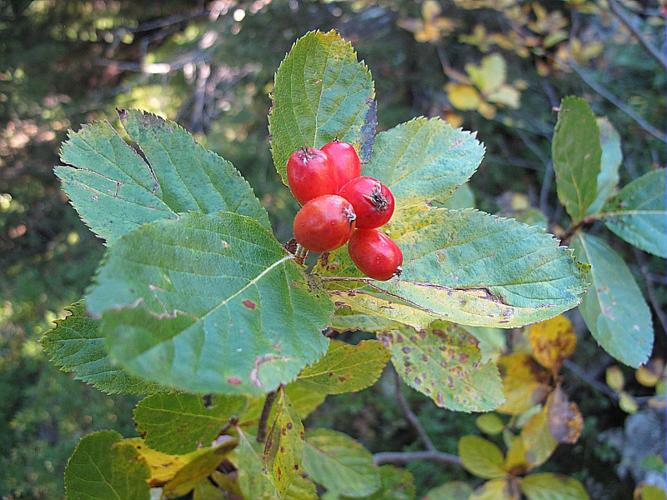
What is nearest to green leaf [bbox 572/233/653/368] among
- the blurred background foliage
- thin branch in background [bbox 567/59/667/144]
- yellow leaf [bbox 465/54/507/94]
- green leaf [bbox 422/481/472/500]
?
the blurred background foliage

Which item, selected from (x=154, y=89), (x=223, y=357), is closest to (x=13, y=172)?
(x=154, y=89)

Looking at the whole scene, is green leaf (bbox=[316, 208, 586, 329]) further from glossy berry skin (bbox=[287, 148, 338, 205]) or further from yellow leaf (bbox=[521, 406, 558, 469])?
yellow leaf (bbox=[521, 406, 558, 469])

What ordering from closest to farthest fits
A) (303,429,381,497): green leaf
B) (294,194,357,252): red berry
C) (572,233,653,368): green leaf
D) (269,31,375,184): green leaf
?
(294,194,357,252): red berry → (269,31,375,184): green leaf → (572,233,653,368): green leaf → (303,429,381,497): green leaf

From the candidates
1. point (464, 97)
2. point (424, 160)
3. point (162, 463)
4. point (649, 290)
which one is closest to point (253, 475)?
point (162, 463)

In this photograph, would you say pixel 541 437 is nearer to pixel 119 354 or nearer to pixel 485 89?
pixel 119 354

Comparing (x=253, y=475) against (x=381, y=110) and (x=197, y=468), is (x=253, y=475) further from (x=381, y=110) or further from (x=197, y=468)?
(x=381, y=110)
